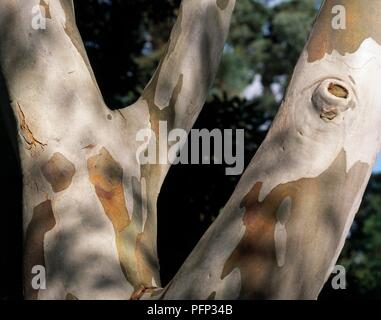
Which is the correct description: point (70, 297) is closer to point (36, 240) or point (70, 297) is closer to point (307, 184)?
point (36, 240)

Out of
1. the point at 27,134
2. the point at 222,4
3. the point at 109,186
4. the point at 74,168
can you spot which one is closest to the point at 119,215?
the point at 109,186

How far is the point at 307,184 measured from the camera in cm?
232

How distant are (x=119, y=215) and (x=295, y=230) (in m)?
0.79

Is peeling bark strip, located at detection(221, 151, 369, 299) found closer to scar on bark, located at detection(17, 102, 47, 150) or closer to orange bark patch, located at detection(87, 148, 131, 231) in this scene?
orange bark patch, located at detection(87, 148, 131, 231)

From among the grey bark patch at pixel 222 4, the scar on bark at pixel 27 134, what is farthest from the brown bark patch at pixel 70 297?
the grey bark patch at pixel 222 4

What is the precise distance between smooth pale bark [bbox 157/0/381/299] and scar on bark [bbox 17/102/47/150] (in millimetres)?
798

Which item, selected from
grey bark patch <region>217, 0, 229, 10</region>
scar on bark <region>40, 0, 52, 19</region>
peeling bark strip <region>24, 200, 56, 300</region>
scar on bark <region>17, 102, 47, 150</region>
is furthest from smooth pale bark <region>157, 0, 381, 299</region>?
scar on bark <region>40, 0, 52, 19</region>

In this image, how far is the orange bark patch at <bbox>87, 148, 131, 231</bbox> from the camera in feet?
9.14

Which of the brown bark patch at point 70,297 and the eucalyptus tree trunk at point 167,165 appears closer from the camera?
the eucalyptus tree trunk at point 167,165

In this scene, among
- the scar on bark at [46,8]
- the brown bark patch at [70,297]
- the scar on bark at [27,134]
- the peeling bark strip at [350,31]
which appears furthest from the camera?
the scar on bark at [46,8]

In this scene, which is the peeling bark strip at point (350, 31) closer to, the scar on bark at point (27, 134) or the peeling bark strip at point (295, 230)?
Answer: the peeling bark strip at point (295, 230)

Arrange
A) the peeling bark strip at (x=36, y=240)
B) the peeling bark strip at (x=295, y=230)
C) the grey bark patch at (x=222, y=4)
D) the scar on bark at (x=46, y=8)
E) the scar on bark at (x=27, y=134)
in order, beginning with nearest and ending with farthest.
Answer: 1. the peeling bark strip at (x=295, y=230)
2. the peeling bark strip at (x=36, y=240)
3. the scar on bark at (x=27, y=134)
4. the scar on bark at (x=46, y=8)
5. the grey bark patch at (x=222, y=4)

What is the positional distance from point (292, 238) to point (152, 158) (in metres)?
0.99

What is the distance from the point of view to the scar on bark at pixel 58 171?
277 cm
